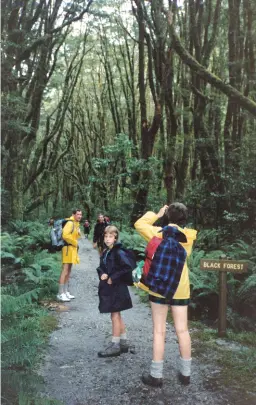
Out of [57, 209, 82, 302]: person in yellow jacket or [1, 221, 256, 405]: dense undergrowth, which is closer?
[1, 221, 256, 405]: dense undergrowth

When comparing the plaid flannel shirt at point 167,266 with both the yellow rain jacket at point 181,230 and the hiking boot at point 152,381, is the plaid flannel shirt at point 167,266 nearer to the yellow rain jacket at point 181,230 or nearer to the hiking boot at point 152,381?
the yellow rain jacket at point 181,230

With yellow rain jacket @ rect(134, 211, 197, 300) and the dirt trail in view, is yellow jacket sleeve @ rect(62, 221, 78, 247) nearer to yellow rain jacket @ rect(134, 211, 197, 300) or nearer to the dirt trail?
the dirt trail

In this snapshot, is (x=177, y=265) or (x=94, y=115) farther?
(x=94, y=115)

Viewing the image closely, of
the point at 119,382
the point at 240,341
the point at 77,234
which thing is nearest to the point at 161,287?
the point at 119,382

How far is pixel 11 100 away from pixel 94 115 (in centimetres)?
2292

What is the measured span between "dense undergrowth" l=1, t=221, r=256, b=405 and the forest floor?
10.1 inches

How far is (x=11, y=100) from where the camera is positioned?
6586 mm

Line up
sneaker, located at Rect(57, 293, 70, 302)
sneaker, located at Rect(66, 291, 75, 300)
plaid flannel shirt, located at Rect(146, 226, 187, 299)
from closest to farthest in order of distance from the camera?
1. plaid flannel shirt, located at Rect(146, 226, 187, 299)
2. sneaker, located at Rect(57, 293, 70, 302)
3. sneaker, located at Rect(66, 291, 75, 300)

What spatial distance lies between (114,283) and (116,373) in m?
0.95

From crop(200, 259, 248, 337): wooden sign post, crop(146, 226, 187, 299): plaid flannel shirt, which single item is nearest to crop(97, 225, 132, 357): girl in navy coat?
crop(146, 226, 187, 299): plaid flannel shirt

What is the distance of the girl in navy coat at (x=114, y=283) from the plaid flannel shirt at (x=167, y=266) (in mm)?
906

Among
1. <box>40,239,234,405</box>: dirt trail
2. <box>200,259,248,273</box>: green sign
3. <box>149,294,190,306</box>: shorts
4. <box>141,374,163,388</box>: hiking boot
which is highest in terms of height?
<box>200,259,248,273</box>: green sign

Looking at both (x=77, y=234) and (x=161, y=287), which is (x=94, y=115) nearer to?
(x=77, y=234)

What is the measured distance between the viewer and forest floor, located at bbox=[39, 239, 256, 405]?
313cm
